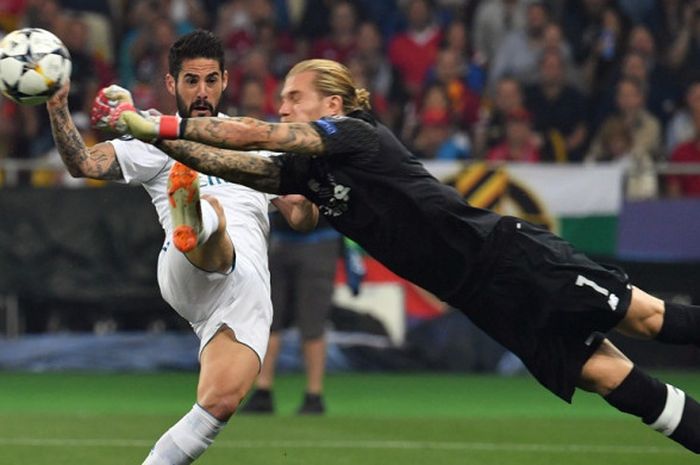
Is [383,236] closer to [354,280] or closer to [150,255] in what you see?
[354,280]

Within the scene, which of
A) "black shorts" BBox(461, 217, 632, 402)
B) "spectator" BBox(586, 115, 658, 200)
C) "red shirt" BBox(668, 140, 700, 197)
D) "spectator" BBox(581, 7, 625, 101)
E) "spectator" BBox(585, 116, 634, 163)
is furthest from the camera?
"spectator" BBox(581, 7, 625, 101)

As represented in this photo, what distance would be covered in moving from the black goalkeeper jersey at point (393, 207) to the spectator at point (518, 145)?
8506 mm

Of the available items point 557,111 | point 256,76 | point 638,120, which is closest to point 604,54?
point 557,111

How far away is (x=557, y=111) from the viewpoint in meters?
16.4

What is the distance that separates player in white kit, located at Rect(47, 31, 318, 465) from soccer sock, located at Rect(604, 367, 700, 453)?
1697 mm

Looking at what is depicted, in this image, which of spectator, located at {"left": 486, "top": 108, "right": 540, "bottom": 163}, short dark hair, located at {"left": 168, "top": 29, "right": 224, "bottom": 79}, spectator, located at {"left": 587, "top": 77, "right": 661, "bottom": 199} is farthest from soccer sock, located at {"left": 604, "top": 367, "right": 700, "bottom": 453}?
spectator, located at {"left": 486, "top": 108, "right": 540, "bottom": 163}

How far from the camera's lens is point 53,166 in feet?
48.3

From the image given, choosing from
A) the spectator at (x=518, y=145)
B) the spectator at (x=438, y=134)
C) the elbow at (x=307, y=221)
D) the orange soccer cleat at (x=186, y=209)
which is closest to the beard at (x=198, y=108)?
the elbow at (x=307, y=221)

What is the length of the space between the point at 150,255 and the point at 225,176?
26.2 feet

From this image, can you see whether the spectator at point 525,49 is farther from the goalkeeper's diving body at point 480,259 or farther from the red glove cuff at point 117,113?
A: the red glove cuff at point 117,113

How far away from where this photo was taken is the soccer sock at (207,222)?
6.85m

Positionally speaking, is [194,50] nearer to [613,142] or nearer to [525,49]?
[613,142]

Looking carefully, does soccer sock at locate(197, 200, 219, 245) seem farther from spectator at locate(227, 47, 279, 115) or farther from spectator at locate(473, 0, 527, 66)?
spectator at locate(473, 0, 527, 66)

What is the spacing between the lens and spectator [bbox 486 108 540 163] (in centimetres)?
1550
